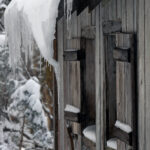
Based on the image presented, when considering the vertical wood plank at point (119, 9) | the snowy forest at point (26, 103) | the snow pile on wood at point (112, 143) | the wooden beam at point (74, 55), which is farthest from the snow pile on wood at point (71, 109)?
the snowy forest at point (26, 103)

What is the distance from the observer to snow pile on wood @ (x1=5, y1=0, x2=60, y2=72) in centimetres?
526

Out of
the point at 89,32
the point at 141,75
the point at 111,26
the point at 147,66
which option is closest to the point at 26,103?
the point at 89,32

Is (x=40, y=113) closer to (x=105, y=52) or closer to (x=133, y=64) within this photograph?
(x=105, y=52)

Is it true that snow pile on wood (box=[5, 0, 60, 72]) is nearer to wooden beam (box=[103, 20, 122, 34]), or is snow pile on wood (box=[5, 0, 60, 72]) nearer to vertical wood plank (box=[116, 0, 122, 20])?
wooden beam (box=[103, 20, 122, 34])

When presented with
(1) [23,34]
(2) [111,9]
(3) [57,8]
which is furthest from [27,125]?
(2) [111,9]

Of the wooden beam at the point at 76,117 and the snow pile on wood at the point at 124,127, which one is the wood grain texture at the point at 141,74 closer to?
the snow pile on wood at the point at 124,127

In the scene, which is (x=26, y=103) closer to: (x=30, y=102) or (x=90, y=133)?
(x=30, y=102)

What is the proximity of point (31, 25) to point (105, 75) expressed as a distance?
162 cm

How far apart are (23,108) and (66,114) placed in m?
5.83

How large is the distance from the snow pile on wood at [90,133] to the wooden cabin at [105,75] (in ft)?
0.08

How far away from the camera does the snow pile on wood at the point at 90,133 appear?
16.3ft

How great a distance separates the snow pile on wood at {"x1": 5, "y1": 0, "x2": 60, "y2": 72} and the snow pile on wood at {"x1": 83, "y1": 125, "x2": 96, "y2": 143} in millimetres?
A: 1252

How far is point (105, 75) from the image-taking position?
14.8 feet

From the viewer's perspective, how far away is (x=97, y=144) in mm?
4805
